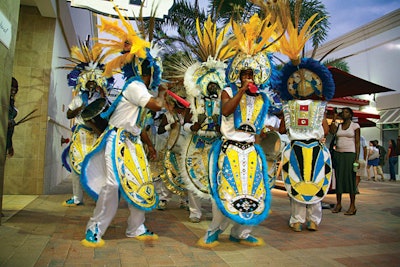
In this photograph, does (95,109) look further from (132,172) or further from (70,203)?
(70,203)

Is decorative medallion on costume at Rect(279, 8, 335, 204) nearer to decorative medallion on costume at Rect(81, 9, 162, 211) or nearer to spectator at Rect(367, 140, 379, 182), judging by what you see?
→ decorative medallion on costume at Rect(81, 9, 162, 211)

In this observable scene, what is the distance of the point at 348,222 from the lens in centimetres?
520

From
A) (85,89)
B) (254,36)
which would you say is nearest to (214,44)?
(254,36)

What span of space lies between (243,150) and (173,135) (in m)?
2.16

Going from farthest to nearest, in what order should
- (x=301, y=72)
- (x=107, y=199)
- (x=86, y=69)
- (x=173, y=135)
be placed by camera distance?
(x=86, y=69) → (x=173, y=135) → (x=301, y=72) → (x=107, y=199)

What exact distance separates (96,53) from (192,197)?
129 inches

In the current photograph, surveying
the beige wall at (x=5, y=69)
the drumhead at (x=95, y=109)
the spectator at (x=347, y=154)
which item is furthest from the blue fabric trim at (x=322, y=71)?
the beige wall at (x=5, y=69)

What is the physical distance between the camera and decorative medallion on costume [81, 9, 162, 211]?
3.47 m

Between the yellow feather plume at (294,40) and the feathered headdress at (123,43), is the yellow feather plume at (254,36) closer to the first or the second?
the yellow feather plume at (294,40)

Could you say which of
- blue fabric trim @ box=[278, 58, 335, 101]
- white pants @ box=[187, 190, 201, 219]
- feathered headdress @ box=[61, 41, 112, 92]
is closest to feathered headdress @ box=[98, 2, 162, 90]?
white pants @ box=[187, 190, 201, 219]

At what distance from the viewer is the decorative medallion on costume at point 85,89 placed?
574 centimetres

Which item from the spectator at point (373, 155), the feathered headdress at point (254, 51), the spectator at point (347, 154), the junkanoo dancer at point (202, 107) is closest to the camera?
the feathered headdress at point (254, 51)

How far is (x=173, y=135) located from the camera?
5523 mm

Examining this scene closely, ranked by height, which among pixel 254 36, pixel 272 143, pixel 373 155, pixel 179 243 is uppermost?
pixel 254 36
